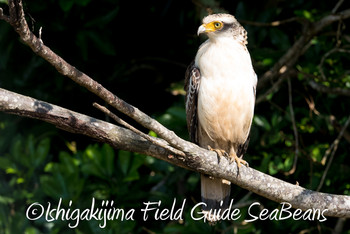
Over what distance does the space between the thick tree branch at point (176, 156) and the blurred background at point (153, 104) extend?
40.1 inches

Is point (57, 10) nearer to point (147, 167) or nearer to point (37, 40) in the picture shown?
point (147, 167)

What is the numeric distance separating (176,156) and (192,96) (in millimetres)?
1004

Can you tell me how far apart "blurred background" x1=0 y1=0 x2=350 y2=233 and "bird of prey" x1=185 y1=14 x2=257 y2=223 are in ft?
1.86

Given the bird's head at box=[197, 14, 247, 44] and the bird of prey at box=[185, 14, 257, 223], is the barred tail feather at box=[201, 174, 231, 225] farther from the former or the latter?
the bird's head at box=[197, 14, 247, 44]

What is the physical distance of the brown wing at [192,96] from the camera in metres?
4.10

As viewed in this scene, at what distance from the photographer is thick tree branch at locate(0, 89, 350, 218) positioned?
115 inches

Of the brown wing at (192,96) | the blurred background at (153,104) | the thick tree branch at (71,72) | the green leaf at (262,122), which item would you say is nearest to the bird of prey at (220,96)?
the brown wing at (192,96)

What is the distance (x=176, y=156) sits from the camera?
3.22m

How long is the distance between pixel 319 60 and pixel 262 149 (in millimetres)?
1014

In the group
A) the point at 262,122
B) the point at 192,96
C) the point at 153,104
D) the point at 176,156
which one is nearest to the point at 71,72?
the point at 176,156

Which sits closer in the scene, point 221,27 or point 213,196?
point 221,27

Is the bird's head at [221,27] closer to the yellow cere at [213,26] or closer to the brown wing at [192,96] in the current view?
the yellow cere at [213,26]

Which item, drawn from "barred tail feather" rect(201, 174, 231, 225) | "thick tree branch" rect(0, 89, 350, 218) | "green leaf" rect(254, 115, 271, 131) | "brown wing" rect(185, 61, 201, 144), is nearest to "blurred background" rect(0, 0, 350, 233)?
"green leaf" rect(254, 115, 271, 131)

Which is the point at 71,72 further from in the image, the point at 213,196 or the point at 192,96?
the point at 213,196
